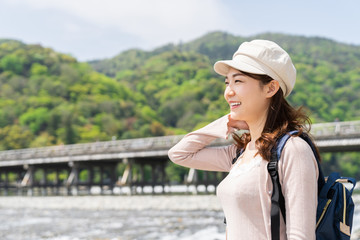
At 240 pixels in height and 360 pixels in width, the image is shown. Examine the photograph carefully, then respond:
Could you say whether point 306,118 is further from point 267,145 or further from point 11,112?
point 11,112

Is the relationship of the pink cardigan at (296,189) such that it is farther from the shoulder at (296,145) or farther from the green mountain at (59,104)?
the green mountain at (59,104)

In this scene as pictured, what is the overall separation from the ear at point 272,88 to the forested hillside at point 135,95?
5246cm

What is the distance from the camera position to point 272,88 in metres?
1.79

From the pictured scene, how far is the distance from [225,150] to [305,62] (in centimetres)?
8538

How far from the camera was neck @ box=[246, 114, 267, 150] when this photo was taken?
1851 mm

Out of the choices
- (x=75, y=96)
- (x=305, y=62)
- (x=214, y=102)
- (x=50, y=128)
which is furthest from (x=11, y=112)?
(x=305, y=62)

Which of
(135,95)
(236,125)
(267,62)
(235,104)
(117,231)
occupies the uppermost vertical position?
(267,62)

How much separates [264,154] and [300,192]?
0.67 ft

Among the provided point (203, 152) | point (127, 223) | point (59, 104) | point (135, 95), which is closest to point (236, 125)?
point (203, 152)

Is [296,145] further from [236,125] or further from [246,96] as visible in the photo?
[236,125]

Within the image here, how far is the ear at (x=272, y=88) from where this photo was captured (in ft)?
5.84

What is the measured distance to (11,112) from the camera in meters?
64.6

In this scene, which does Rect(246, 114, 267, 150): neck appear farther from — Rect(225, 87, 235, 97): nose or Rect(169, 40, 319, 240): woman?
Rect(225, 87, 235, 97): nose

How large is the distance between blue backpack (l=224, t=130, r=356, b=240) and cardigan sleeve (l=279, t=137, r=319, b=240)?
0.04 metres
